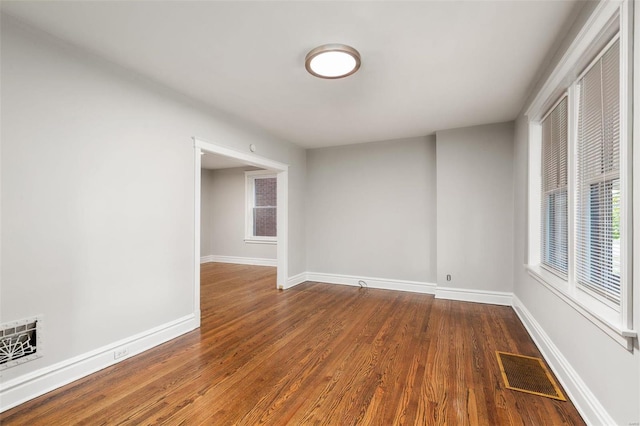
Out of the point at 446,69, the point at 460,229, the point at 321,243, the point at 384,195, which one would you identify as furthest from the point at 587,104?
the point at 321,243

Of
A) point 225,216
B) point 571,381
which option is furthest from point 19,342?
point 225,216

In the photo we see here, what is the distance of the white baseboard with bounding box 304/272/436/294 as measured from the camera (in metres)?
4.82

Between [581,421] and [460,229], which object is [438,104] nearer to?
[460,229]

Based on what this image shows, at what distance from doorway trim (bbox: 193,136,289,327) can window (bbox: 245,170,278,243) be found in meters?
2.41

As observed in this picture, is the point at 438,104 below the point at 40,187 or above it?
above

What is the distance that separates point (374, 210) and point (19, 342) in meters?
4.52

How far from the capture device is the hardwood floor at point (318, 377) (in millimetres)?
1845

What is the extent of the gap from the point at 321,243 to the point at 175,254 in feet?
9.91

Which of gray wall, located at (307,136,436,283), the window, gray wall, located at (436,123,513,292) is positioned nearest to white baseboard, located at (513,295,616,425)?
gray wall, located at (436,123,513,292)

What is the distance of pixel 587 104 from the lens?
202cm

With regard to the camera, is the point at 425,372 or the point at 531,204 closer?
the point at 425,372

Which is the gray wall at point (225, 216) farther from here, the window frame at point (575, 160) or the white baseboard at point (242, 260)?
the window frame at point (575, 160)

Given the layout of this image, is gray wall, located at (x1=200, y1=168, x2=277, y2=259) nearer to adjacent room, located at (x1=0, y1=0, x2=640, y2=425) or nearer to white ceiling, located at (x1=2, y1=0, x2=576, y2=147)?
adjacent room, located at (x1=0, y1=0, x2=640, y2=425)

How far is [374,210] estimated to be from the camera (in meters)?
5.23
